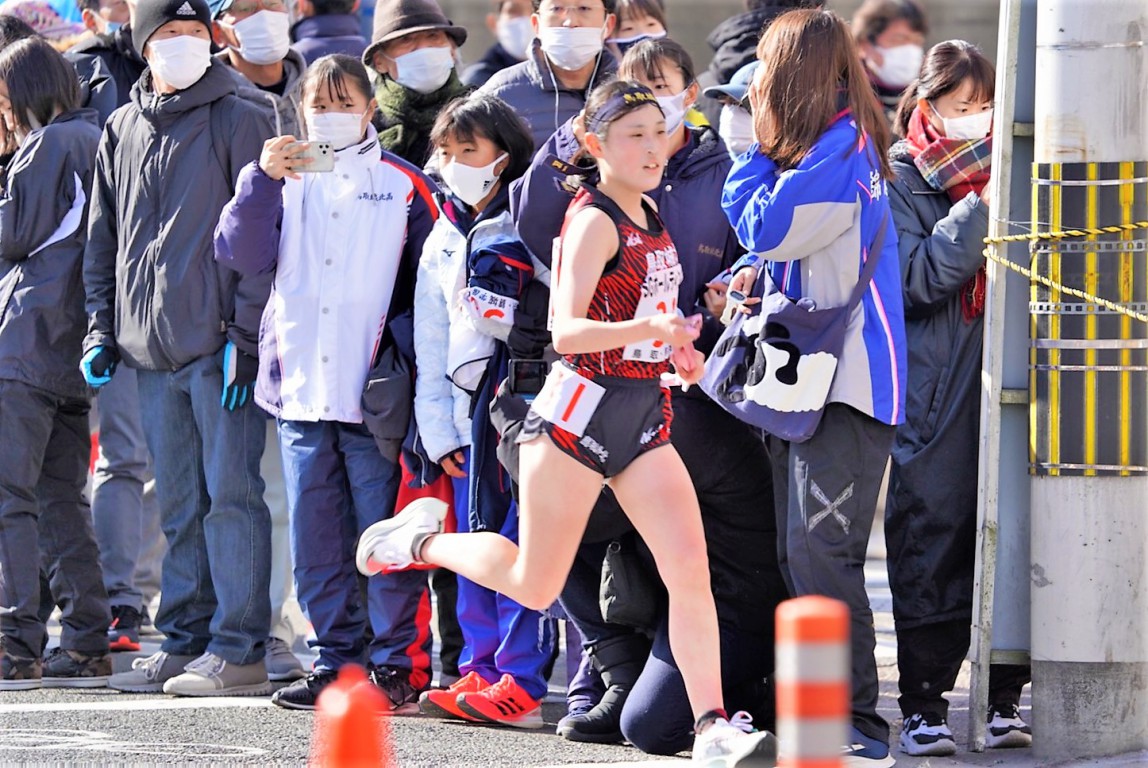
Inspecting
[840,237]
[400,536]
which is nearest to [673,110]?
[840,237]

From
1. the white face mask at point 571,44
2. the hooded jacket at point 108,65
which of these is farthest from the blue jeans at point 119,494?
the white face mask at point 571,44

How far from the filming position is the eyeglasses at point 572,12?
6.89 metres

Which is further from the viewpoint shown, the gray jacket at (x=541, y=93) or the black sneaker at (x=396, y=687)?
the gray jacket at (x=541, y=93)

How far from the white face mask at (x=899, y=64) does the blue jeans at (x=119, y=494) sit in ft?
13.0

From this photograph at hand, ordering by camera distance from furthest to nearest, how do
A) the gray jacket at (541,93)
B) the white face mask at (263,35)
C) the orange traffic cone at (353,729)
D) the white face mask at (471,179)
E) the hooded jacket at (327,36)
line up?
the hooded jacket at (327,36) < the white face mask at (263,35) < the gray jacket at (541,93) < the white face mask at (471,179) < the orange traffic cone at (353,729)

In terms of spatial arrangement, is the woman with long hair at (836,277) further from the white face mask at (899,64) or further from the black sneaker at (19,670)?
the white face mask at (899,64)

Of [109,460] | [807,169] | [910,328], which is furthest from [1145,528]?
[109,460]

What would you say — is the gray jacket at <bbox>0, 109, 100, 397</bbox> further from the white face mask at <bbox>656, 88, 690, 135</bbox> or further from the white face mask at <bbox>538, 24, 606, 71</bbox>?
the white face mask at <bbox>656, 88, 690, 135</bbox>

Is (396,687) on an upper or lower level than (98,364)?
lower

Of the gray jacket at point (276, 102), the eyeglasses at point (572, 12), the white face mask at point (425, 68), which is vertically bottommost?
the gray jacket at point (276, 102)

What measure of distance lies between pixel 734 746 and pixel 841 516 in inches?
30.9

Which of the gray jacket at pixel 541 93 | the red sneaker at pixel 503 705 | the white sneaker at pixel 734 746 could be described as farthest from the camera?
the gray jacket at pixel 541 93

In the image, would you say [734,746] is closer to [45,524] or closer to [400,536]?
[400,536]

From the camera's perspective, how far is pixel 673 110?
596cm
